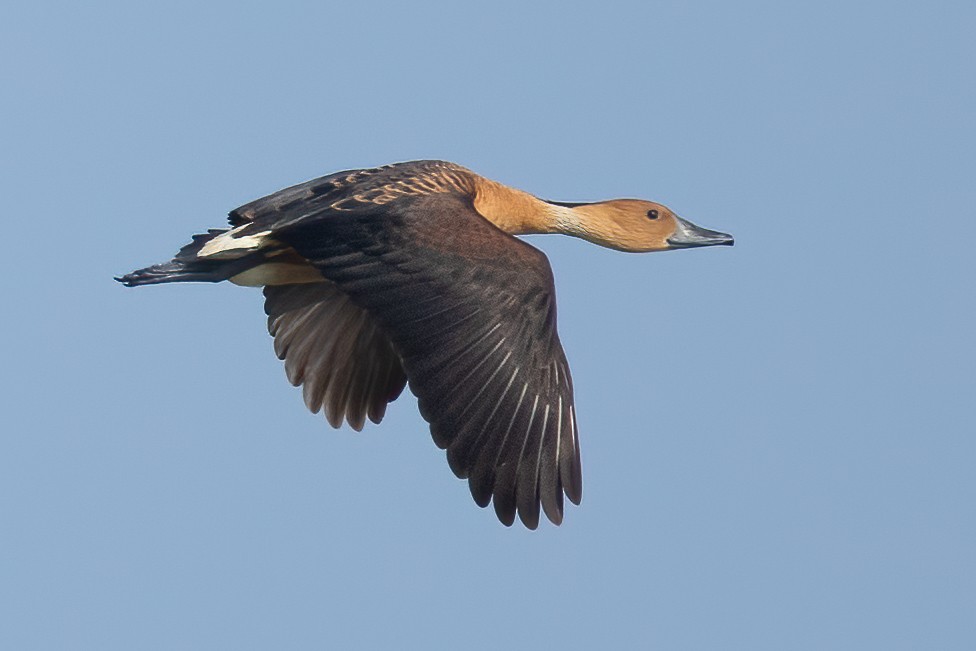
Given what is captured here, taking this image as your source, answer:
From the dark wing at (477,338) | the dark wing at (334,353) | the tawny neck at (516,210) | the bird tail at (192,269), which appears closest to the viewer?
the dark wing at (477,338)

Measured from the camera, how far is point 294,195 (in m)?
12.0

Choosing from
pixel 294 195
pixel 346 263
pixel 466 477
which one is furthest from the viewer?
pixel 294 195

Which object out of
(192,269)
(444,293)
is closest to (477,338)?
(444,293)

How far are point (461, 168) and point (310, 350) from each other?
1.66 meters

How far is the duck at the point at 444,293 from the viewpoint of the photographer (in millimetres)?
10180

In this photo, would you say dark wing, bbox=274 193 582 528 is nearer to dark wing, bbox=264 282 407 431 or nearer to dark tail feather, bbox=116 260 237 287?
dark tail feather, bbox=116 260 237 287

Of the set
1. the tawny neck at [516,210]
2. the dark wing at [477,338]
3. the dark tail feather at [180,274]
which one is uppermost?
the tawny neck at [516,210]

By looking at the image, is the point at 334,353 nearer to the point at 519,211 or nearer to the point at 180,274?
the point at 180,274

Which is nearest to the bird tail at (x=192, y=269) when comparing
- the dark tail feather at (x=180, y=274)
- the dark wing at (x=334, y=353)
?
the dark tail feather at (x=180, y=274)

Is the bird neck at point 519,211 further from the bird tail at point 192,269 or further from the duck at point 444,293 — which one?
the bird tail at point 192,269

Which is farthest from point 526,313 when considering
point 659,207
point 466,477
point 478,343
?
point 659,207

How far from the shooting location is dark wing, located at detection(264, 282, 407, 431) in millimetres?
12742

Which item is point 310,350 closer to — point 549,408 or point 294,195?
point 294,195

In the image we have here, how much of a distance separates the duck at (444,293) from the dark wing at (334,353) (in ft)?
0.06
